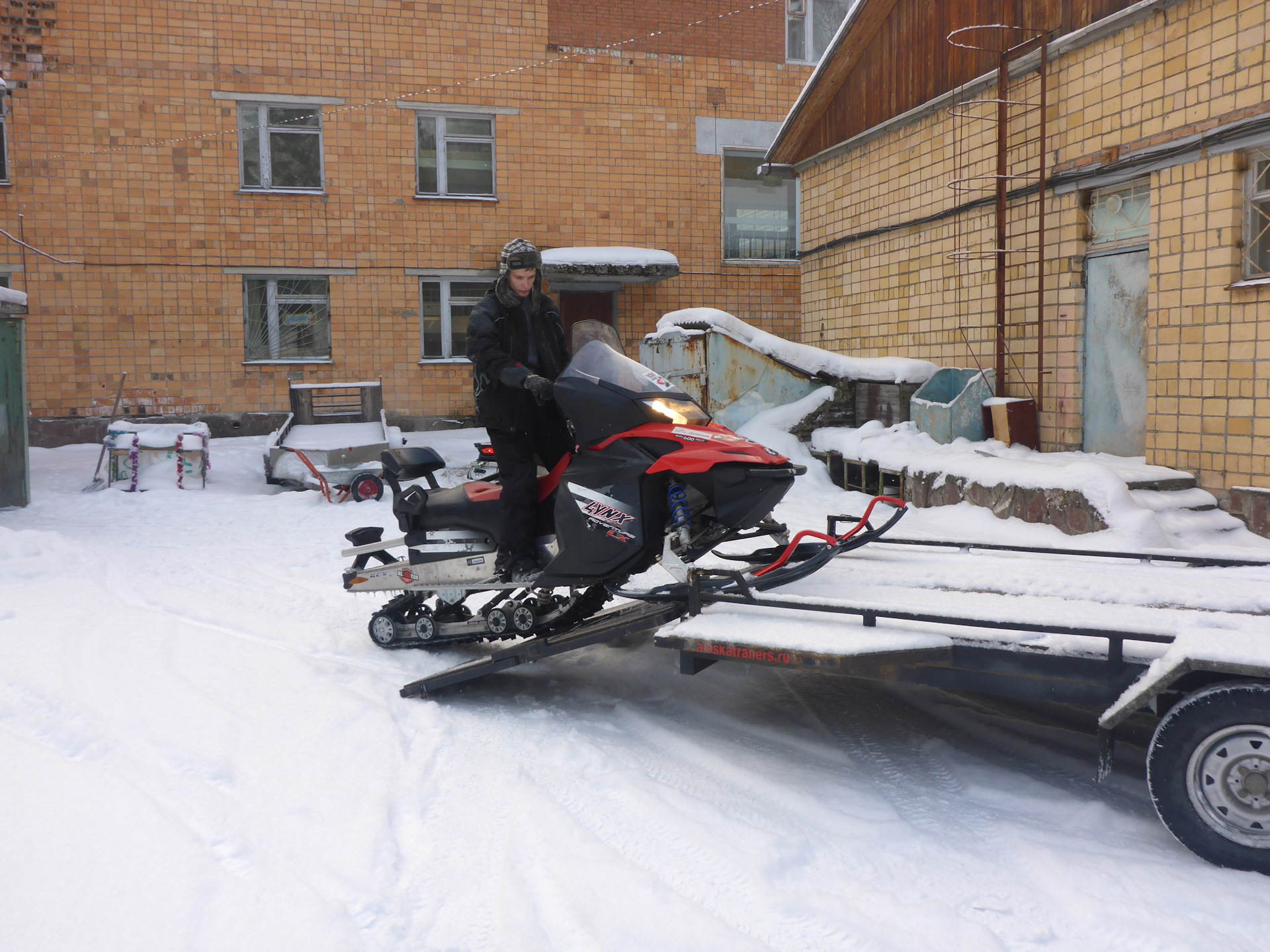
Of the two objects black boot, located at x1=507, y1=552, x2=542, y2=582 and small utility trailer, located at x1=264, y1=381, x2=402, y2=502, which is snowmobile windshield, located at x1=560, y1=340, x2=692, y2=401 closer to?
black boot, located at x1=507, y1=552, x2=542, y2=582

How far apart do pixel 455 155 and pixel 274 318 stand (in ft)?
13.9

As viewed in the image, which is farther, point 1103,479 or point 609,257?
point 609,257

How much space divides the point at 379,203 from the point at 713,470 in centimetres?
1413

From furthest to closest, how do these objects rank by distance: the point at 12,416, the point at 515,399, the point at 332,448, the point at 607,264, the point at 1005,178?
the point at 607,264, the point at 332,448, the point at 12,416, the point at 1005,178, the point at 515,399

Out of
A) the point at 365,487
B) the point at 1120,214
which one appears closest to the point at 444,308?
the point at 365,487

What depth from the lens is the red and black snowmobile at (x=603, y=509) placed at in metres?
3.72

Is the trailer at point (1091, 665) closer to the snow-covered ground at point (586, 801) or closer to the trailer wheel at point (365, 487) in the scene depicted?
the snow-covered ground at point (586, 801)

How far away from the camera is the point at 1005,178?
9.02 m

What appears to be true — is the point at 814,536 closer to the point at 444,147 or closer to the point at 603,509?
the point at 603,509

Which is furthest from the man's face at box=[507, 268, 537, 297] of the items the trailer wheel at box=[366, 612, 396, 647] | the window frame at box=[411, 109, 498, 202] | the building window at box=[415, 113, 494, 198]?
the building window at box=[415, 113, 494, 198]

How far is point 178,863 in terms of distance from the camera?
260 cm

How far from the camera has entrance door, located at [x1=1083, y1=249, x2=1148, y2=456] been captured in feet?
26.2

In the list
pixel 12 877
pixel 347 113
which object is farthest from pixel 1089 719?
pixel 347 113

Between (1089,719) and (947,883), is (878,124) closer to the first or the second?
(1089,719)
